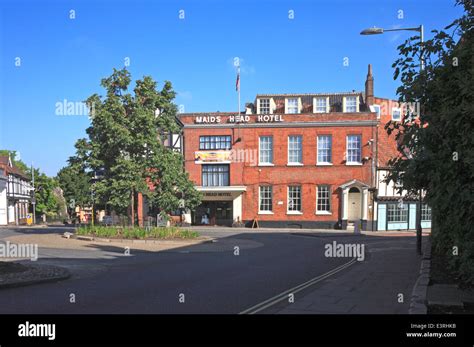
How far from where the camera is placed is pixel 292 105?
42750 mm

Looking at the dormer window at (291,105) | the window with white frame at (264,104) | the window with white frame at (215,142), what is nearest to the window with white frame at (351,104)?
the dormer window at (291,105)

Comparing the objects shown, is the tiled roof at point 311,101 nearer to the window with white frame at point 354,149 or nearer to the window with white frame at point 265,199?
the window with white frame at point 354,149

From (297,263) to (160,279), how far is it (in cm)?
581

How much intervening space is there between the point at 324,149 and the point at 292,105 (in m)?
5.77

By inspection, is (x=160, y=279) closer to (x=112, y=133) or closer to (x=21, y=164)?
(x=112, y=133)

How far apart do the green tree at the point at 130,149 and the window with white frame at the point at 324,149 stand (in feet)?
57.8

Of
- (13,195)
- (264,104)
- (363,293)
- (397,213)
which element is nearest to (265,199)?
(264,104)

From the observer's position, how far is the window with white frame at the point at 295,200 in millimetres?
40125

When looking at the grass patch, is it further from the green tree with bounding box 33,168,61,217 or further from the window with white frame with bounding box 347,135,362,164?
the green tree with bounding box 33,168,61,217

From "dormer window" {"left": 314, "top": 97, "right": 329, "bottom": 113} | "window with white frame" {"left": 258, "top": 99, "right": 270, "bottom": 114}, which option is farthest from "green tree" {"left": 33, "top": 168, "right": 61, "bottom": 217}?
"dormer window" {"left": 314, "top": 97, "right": 329, "bottom": 113}

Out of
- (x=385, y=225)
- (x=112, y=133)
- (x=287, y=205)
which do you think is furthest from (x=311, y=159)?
(x=112, y=133)

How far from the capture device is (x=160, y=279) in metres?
11.3

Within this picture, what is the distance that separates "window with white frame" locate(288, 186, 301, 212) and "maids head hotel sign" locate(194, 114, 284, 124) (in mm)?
6542

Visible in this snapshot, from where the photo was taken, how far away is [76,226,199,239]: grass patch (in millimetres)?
22797
